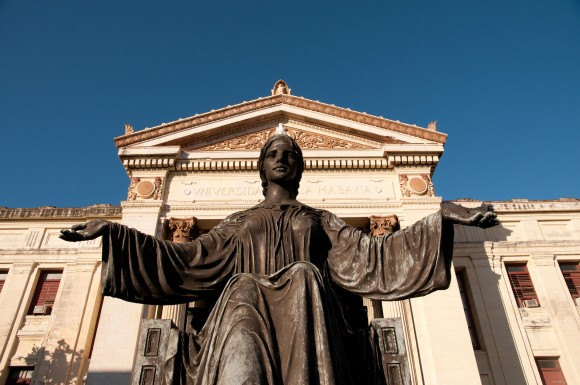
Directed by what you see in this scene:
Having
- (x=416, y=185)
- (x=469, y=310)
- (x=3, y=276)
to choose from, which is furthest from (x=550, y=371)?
(x=3, y=276)

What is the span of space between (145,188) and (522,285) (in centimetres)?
1440

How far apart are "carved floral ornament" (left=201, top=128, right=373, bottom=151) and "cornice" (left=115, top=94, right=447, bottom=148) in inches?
37.1

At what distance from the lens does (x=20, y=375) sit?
16203mm

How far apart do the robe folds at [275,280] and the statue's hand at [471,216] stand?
0.10m

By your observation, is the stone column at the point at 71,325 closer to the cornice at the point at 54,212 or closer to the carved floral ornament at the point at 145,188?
the cornice at the point at 54,212

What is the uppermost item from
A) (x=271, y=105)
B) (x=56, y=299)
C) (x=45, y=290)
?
(x=271, y=105)

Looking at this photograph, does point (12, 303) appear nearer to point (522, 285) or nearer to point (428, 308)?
point (428, 308)

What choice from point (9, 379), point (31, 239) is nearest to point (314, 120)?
point (31, 239)

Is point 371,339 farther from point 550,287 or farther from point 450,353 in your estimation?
point 550,287

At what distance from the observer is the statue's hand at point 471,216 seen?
2494 mm

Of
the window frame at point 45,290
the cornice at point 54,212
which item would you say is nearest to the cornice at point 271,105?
the cornice at point 54,212

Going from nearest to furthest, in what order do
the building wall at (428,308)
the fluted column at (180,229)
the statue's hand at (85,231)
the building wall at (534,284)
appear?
the statue's hand at (85,231), the building wall at (428,308), the fluted column at (180,229), the building wall at (534,284)

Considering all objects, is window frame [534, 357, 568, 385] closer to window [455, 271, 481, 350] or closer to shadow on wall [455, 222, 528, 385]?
shadow on wall [455, 222, 528, 385]

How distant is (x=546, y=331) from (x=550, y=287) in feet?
5.59
